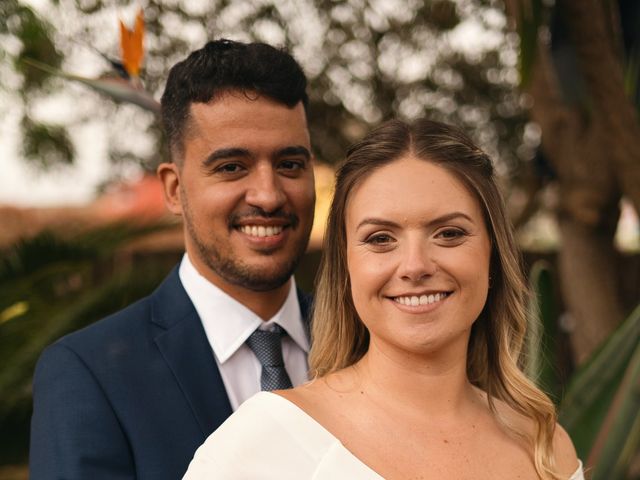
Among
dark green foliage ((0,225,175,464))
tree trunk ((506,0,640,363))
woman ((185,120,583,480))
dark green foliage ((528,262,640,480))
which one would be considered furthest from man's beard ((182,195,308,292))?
tree trunk ((506,0,640,363))

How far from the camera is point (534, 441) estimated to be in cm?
228

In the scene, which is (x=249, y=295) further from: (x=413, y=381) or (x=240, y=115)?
(x=413, y=381)

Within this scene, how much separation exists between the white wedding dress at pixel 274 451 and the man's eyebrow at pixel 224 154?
873mm

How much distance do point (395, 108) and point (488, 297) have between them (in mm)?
4556

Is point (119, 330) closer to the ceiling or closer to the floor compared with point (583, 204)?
closer to the ceiling

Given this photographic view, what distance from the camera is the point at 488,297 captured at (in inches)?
94.4

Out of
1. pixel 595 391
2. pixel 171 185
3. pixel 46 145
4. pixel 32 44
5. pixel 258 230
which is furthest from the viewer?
pixel 46 145

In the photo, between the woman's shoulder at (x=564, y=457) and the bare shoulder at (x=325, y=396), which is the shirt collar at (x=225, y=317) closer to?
the bare shoulder at (x=325, y=396)

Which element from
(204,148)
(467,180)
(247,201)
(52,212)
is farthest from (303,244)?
(52,212)

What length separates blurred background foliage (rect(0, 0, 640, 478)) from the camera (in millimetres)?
4078

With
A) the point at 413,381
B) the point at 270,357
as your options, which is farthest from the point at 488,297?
the point at 270,357

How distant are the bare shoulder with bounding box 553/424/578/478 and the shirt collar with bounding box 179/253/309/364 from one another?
2.68 ft

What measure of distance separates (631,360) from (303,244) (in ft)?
4.11

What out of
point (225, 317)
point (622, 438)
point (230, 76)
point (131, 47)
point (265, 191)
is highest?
point (131, 47)
